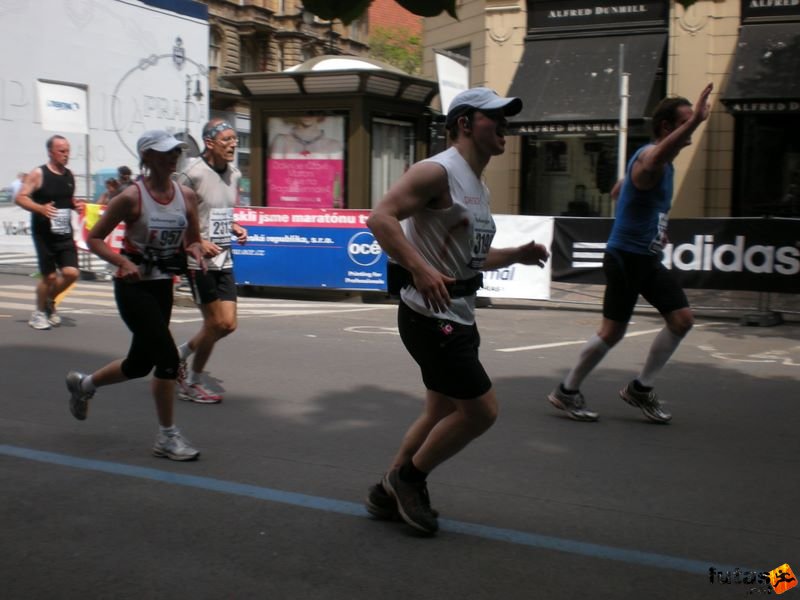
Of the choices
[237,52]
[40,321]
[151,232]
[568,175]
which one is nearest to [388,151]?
[568,175]

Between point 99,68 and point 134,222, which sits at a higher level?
point 99,68

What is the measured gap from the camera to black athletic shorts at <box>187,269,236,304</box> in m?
6.57

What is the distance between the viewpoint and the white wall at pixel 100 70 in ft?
89.3

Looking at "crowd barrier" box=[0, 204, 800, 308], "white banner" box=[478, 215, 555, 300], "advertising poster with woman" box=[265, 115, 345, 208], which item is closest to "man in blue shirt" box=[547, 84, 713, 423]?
"crowd barrier" box=[0, 204, 800, 308]

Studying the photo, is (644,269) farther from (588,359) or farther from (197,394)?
(197,394)

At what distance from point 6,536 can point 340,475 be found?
1.62 metres

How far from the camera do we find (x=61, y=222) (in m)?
10.1

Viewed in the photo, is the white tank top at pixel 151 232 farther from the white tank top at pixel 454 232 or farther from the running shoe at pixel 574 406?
the running shoe at pixel 574 406

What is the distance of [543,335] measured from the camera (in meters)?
10.7

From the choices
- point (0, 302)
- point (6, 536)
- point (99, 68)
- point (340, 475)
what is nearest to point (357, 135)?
point (0, 302)

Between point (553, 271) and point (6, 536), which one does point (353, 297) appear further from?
point (6, 536)

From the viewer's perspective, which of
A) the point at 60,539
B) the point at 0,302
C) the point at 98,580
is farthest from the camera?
the point at 0,302

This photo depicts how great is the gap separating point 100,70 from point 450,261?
29.1m

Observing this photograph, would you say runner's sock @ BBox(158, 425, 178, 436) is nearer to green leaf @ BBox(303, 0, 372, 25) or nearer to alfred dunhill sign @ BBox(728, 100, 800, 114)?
green leaf @ BBox(303, 0, 372, 25)
